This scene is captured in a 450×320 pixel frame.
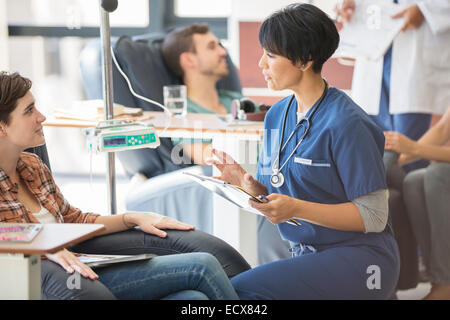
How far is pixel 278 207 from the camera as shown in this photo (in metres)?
1.40

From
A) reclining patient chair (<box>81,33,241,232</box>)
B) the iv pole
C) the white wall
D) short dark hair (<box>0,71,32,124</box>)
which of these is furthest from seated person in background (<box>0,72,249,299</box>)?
the white wall

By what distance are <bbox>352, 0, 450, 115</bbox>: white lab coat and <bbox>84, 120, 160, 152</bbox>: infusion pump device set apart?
4.00 feet

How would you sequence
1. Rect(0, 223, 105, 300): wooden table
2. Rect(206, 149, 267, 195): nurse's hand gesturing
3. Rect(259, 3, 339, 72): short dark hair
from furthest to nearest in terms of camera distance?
Rect(206, 149, 267, 195): nurse's hand gesturing → Rect(259, 3, 339, 72): short dark hair → Rect(0, 223, 105, 300): wooden table

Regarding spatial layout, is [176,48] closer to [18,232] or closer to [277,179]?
[277,179]

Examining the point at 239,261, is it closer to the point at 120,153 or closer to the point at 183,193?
the point at 183,193

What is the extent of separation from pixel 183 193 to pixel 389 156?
0.83m

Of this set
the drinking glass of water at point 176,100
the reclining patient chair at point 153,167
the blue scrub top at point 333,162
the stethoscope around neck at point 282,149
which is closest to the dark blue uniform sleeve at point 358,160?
the blue scrub top at point 333,162

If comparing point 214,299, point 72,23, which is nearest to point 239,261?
point 214,299

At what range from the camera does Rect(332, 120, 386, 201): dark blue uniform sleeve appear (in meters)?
1.45

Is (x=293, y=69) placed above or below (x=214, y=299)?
above

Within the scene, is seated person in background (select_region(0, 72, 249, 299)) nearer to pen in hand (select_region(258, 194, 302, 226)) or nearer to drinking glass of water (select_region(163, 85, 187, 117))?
pen in hand (select_region(258, 194, 302, 226))

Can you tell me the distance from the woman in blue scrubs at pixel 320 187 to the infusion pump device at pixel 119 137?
14.2 inches

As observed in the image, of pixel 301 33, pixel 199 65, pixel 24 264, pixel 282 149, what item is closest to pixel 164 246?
pixel 282 149
